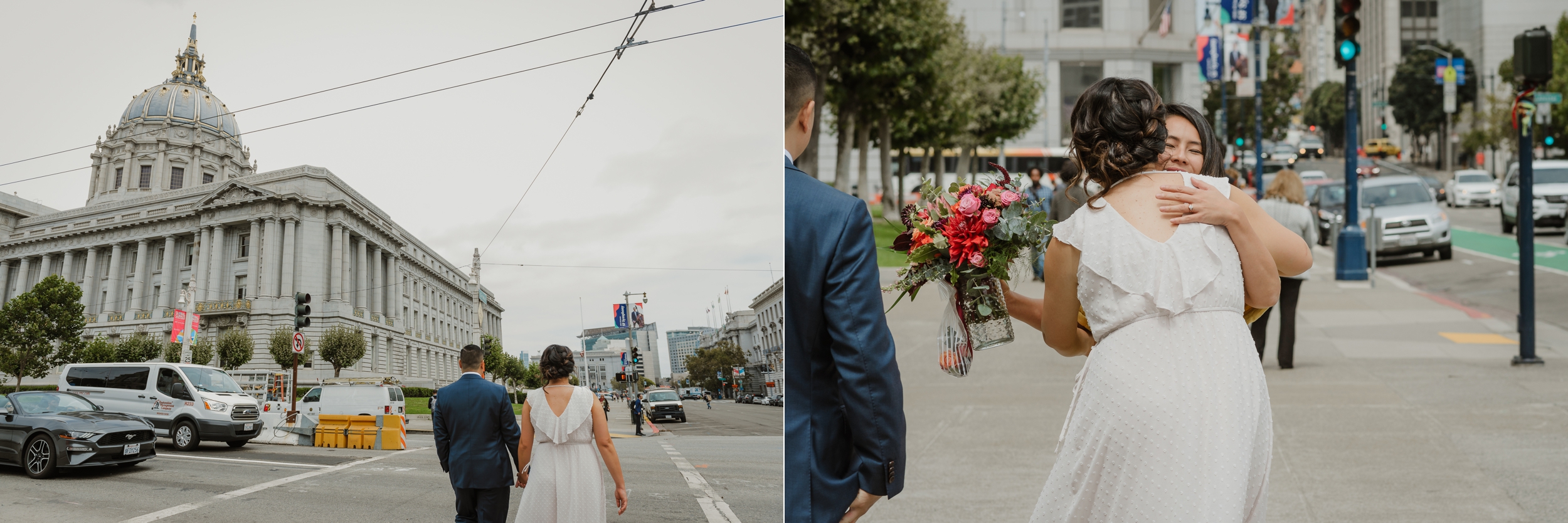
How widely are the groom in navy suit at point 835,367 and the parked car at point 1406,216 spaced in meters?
22.1

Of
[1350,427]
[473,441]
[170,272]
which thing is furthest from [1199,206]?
Answer: [1350,427]

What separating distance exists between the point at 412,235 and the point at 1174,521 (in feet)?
7.64

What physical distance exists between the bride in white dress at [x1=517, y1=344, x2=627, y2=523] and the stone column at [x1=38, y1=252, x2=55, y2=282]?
148 cm

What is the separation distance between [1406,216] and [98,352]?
968 inches

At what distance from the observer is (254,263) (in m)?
3.18

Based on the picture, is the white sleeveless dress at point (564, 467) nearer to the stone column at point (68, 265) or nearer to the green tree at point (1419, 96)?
the stone column at point (68, 265)

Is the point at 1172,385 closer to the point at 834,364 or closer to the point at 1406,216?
the point at 834,364

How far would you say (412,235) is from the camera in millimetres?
3385

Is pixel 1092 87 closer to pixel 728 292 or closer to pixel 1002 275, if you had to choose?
pixel 1002 275

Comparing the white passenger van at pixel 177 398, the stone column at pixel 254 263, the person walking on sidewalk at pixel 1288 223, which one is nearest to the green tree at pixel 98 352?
the white passenger van at pixel 177 398

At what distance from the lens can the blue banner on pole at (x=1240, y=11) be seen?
4647cm

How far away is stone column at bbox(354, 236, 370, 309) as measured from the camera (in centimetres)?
321

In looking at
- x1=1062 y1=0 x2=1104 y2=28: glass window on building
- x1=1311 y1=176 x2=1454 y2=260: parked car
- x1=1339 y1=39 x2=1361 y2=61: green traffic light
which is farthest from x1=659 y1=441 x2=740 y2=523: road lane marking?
x1=1062 y1=0 x2=1104 y2=28: glass window on building

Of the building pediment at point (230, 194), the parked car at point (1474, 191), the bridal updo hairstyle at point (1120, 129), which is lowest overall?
the building pediment at point (230, 194)
